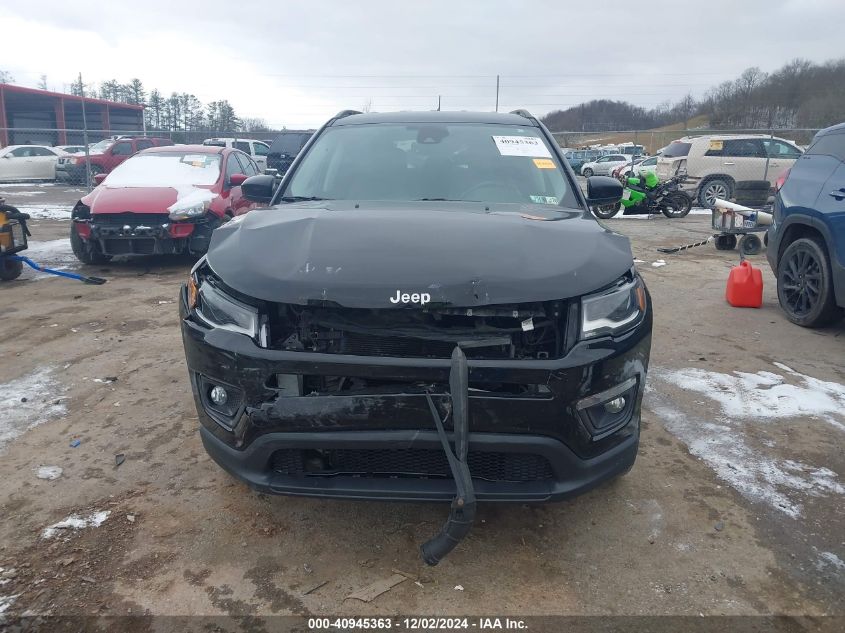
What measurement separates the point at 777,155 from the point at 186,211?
15.2m

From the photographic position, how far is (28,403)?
396 centimetres

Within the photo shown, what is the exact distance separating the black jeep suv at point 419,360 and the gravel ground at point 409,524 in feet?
1.24

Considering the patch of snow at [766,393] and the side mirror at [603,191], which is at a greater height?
the side mirror at [603,191]

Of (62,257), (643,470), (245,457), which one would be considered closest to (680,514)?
(643,470)

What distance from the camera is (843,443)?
11.5ft

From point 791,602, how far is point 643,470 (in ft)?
3.22

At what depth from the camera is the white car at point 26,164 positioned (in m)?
22.6

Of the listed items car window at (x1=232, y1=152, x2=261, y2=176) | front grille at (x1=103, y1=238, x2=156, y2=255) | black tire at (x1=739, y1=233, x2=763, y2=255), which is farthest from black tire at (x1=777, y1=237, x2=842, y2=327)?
car window at (x1=232, y1=152, x2=261, y2=176)

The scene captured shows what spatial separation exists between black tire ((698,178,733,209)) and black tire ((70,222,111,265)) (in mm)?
14156

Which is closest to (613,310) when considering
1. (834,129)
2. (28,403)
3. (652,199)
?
(28,403)

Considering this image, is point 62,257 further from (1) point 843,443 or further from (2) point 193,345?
(1) point 843,443

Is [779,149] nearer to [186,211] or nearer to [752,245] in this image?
[752,245]

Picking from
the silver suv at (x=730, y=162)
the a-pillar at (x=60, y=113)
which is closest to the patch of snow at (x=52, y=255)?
the silver suv at (x=730, y=162)

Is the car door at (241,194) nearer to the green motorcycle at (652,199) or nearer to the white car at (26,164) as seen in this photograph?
the green motorcycle at (652,199)
